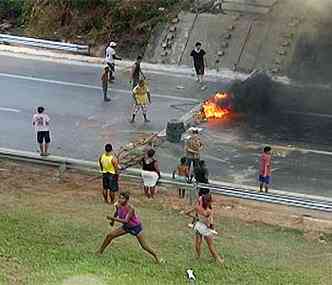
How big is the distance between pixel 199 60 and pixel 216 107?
299 centimetres

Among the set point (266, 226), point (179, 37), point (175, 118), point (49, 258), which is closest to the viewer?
point (49, 258)

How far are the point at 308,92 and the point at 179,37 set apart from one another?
18.7ft

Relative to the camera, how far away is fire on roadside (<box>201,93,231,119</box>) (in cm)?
2558

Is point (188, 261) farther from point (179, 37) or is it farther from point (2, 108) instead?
point (179, 37)

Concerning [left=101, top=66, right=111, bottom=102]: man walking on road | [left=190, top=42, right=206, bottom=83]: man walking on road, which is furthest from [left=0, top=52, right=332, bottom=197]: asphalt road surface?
[left=190, top=42, right=206, bottom=83]: man walking on road

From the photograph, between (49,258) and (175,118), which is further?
(175,118)

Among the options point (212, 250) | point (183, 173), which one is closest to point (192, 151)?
point (183, 173)

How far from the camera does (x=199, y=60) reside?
28406mm

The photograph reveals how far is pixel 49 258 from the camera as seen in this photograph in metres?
14.6

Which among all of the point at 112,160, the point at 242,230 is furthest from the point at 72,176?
the point at 242,230

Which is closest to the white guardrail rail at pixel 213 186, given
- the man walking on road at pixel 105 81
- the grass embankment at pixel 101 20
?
the man walking on road at pixel 105 81

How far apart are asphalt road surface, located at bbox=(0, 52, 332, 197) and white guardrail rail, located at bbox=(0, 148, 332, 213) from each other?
0.98m

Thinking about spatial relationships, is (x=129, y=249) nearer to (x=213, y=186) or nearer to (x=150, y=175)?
(x=213, y=186)

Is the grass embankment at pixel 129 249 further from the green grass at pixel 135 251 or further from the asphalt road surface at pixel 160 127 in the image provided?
the asphalt road surface at pixel 160 127
